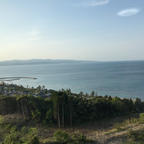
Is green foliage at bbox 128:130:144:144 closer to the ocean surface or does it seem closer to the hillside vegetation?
the hillside vegetation

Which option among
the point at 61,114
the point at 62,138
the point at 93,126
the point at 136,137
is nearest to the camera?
the point at 136,137

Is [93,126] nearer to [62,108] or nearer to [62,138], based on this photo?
[62,108]

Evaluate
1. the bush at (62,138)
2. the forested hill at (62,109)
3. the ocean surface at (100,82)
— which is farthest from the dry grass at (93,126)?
the ocean surface at (100,82)

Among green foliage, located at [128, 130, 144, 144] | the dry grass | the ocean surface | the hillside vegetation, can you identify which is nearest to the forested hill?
the hillside vegetation

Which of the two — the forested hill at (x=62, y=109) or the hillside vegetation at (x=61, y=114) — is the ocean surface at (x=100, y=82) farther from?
the hillside vegetation at (x=61, y=114)

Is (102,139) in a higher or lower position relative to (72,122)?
higher

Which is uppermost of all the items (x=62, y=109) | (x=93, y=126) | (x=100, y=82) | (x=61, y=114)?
(x=62, y=109)

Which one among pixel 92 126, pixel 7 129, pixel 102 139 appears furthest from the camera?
pixel 92 126

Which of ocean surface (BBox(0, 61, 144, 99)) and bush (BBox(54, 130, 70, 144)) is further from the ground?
bush (BBox(54, 130, 70, 144))

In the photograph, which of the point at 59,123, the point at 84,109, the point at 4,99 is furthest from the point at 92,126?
the point at 4,99

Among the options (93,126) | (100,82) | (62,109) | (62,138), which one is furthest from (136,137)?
(100,82)

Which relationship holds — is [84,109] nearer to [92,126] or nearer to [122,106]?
[92,126]
